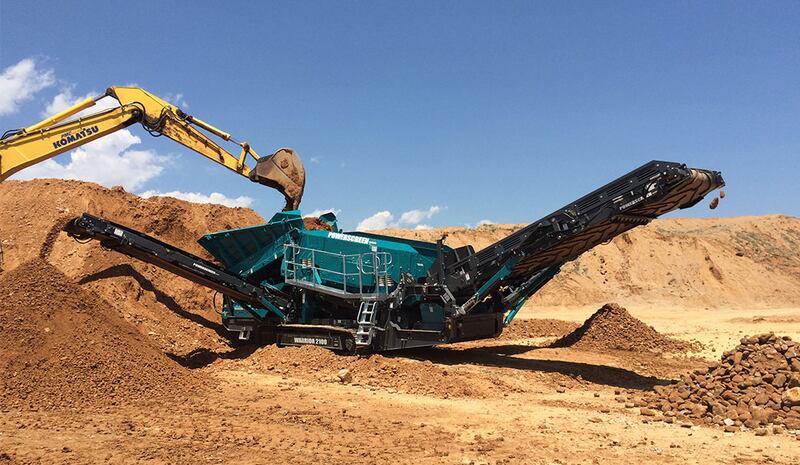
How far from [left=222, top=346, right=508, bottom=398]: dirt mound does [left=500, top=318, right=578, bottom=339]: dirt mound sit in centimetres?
708

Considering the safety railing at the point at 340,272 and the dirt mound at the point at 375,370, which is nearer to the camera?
the dirt mound at the point at 375,370

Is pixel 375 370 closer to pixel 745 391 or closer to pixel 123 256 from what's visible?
pixel 745 391

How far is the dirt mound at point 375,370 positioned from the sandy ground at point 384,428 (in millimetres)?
104

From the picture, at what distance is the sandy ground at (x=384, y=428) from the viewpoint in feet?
21.2

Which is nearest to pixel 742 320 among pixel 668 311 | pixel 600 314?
pixel 668 311

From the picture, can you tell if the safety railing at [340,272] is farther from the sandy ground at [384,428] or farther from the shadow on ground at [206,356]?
the sandy ground at [384,428]

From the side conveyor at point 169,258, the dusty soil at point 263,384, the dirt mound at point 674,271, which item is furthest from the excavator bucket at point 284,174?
the dirt mound at point 674,271

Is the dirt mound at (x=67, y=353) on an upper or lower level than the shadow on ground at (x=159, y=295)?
lower

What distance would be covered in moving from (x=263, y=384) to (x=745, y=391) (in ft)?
24.5

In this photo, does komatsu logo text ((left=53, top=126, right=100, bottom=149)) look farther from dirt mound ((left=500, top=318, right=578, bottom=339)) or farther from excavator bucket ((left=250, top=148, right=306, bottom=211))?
dirt mound ((left=500, top=318, right=578, bottom=339))

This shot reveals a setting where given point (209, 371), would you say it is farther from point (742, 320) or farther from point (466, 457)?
point (742, 320)

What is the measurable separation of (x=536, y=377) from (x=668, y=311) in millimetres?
21897

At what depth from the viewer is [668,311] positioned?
30.6m

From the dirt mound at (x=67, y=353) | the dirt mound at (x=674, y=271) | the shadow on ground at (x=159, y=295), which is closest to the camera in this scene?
the dirt mound at (x=67, y=353)
